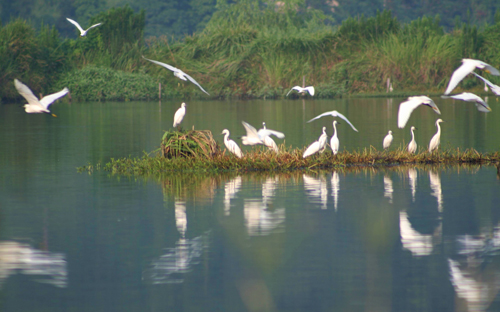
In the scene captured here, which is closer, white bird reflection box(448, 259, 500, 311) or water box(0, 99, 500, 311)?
white bird reflection box(448, 259, 500, 311)

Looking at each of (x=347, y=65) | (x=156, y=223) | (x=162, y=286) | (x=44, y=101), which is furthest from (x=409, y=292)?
(x=347, y=65)

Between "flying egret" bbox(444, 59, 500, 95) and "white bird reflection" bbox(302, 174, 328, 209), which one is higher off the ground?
"flying egret" bbox(444, 59, 500, 95)

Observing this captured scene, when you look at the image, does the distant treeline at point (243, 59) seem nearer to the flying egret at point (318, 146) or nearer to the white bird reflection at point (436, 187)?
the flying egret at point (318, 146)

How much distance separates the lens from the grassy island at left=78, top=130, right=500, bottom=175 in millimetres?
14062

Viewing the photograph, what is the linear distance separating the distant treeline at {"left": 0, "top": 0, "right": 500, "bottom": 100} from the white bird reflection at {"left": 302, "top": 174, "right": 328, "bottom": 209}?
3029cm

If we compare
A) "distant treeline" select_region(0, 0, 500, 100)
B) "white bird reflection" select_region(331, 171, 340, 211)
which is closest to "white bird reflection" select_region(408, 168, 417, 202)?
"white bird reflection" select_region(331, 171, 340, 211)

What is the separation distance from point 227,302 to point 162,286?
687 millimetres

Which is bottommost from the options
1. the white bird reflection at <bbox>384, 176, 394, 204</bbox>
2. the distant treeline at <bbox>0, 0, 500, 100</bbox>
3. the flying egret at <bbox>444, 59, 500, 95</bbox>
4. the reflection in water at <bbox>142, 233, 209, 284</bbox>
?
the reflection in water at <bbox>142, 233, 209, 284</bbox>

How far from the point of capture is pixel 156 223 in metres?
9.51

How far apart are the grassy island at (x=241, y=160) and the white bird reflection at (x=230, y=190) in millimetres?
899

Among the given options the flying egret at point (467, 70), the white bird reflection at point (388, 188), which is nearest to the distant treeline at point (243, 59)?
the white bird reflection at point (388, 188)

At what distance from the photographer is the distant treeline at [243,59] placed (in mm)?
42625

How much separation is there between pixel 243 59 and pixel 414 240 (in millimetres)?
37475

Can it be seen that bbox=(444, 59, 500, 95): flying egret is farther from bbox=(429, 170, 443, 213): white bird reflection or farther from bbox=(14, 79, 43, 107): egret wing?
bbox=(14, 79, 43, 107): egret wing
